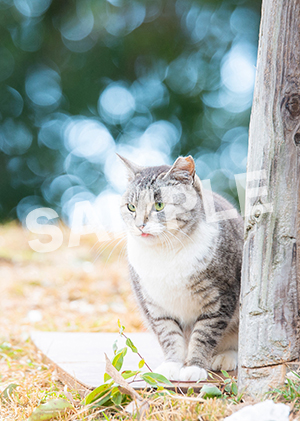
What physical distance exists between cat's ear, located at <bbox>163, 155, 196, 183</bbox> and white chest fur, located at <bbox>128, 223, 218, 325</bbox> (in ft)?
0.77

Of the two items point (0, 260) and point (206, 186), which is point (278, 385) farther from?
point (0, 260)

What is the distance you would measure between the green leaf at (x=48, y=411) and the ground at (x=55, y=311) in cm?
4

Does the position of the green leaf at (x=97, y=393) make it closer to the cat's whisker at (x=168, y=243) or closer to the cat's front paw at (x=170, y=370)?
the cat's front paw at (x=170, y=370)

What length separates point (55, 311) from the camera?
3.35m

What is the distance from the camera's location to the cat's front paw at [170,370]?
1.55m

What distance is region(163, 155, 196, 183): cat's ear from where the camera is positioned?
175 cm

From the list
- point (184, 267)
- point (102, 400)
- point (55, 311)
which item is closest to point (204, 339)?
point (184, 267)

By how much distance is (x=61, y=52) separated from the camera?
20.5ft

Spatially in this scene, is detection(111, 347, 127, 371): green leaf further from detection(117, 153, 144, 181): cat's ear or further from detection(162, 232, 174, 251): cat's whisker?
detection(117, 153, 144, 181): cat's ear

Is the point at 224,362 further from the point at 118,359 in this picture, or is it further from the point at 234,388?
the point at 118,359

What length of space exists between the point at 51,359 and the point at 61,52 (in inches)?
217

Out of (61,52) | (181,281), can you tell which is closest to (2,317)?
(181,281)

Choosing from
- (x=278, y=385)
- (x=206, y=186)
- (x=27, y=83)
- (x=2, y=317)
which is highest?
(x=27, y=83)

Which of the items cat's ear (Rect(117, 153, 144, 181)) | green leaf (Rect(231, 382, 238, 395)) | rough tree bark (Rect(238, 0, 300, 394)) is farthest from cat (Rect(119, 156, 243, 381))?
rough tree bark (Rect(238, 0, 300, 394))
